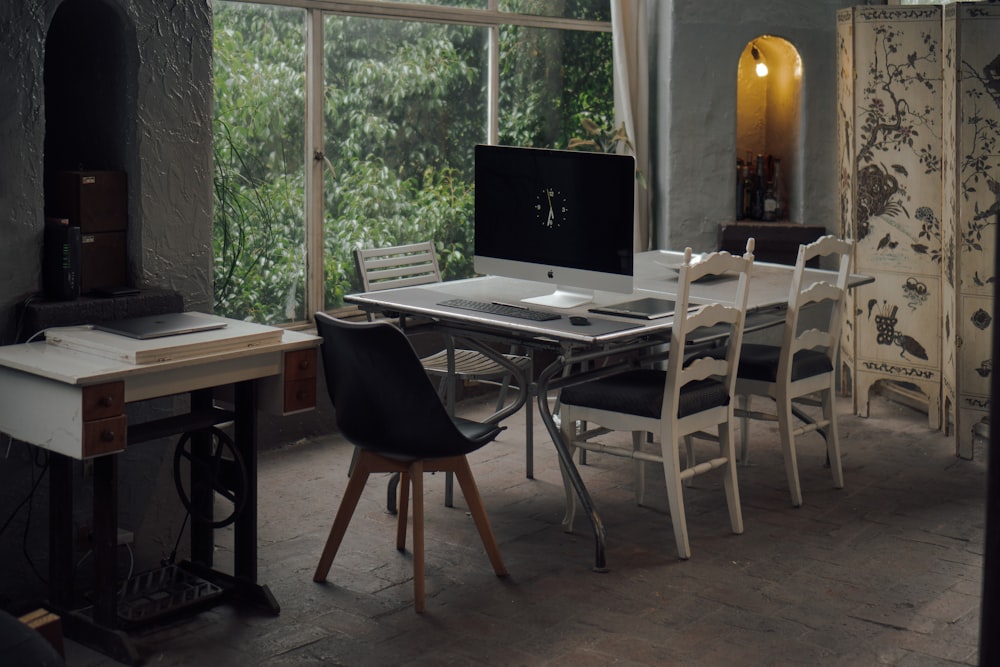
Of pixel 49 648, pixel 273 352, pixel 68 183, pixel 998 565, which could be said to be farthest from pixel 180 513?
pixel 998 565

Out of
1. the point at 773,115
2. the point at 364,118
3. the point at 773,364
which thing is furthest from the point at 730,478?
the point at 773,115

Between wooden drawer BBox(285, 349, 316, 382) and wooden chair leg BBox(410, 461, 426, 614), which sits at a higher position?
wooden drawer BBox(285, 349, 316, 382)

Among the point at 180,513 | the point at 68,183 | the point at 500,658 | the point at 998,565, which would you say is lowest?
the point at 500,658

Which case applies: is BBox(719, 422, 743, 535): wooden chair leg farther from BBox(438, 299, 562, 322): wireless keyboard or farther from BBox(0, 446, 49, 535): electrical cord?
BBox(0, 446, 49, 535): electrical cord

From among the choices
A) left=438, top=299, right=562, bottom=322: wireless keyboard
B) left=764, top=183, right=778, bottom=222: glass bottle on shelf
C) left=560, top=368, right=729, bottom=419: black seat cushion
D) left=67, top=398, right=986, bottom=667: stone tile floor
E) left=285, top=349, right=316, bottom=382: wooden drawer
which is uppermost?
left=764, top=183, right=778, bottom=222: glass bottle on shelf

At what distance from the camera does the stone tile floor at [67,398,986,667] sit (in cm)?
334

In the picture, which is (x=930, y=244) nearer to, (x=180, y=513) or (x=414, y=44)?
(x=414, y=44)

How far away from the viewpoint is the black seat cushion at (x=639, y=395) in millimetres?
4070

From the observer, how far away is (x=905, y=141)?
5695mm

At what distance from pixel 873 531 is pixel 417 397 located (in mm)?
1830

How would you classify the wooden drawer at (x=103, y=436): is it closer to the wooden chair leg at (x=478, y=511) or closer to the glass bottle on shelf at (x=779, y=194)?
the wooden chair leg at (x=478, y=511)

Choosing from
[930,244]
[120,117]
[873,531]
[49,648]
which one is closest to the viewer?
[49,648]

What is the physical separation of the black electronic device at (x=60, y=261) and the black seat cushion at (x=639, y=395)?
1.66 metres

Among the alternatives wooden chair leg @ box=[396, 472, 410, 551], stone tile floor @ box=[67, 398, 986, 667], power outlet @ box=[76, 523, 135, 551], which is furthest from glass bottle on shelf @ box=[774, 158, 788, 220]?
power outlet @ box=[76, 523, 135, 551]
